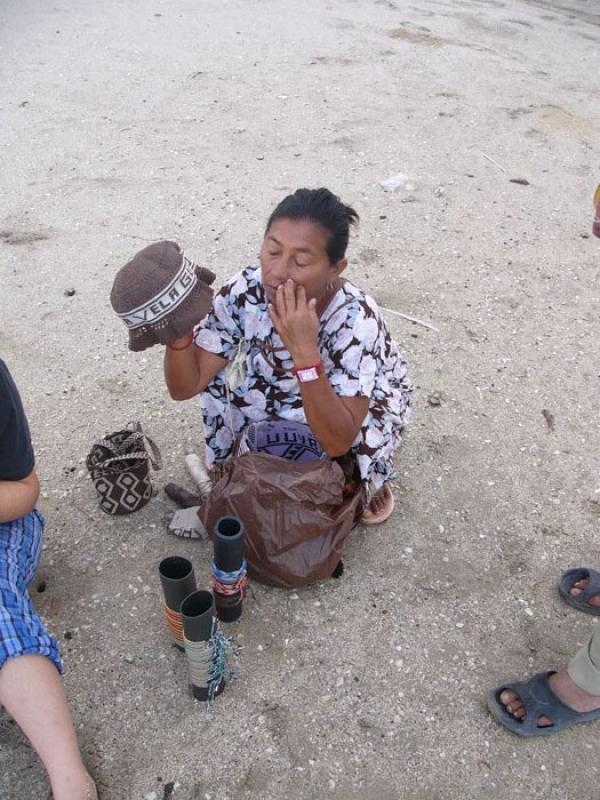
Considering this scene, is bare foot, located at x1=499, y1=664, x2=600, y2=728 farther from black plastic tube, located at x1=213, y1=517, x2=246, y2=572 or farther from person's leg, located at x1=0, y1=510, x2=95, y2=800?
person's leg, located at x1=0, y1=510, x2=95, y2=800

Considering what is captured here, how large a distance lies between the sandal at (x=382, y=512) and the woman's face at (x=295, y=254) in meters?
0.99

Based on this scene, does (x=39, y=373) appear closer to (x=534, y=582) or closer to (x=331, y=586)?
(x=331, y=586)

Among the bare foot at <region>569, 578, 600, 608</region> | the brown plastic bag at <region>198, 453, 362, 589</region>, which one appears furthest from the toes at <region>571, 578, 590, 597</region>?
the brown plastic bag at <region>198, 453, 362, 589</region>

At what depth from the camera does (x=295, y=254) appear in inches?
81.4

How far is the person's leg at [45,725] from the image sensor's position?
5.58 ft

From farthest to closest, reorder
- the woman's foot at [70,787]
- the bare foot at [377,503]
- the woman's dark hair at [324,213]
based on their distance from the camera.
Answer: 1. the bare foot at [377,503]
2. the woman's dark hair at [324,213]
3. the woman's foot at [70,787]

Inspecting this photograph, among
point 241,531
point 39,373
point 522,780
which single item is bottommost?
point 39,373

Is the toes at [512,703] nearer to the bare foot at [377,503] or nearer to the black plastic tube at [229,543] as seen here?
the bare foot at [377,503]

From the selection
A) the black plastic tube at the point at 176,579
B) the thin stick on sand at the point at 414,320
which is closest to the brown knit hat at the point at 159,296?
the black plastic tube at the point at 176,579

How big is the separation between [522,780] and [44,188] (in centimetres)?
469

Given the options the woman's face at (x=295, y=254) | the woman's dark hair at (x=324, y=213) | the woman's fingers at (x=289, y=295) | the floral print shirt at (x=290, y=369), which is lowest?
the floral print shirt at (x=290, y=369)

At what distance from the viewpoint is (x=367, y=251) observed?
4410mm

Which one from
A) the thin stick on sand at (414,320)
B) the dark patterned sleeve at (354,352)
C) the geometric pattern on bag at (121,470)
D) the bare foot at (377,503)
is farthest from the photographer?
the thin stick on sand at (414,320)

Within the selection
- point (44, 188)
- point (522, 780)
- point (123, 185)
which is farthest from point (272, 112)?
point (522, 780)
